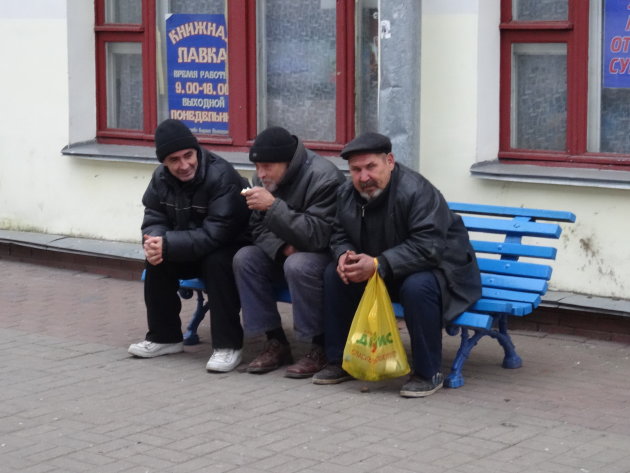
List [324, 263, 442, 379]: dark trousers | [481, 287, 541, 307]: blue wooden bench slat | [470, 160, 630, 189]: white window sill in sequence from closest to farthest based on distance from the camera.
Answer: [324, 263, 442, 379]: dark trousers, [481, 287, 541, 307]: blue wooden bench slat, [470, 160, 630, 189]: white window sill

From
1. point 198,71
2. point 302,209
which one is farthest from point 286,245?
point 198,71

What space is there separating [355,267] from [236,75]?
10.8 feet

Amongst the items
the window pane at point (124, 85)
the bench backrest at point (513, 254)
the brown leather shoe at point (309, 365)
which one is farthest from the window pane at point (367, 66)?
→ the brown leather shoe at point (309, 365)

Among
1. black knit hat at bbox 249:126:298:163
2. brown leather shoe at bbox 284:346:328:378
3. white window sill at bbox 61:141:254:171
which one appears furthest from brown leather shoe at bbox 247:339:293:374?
white window sill at bbox 61:141:254:171

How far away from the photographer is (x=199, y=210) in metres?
7.09

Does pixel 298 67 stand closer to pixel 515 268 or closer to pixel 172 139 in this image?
pixel 172 139

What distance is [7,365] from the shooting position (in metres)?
7.17

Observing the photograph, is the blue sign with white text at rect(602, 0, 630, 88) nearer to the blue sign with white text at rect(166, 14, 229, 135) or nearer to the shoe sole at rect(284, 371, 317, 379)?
the shoe sole at rect(284, 371, 317, 379)

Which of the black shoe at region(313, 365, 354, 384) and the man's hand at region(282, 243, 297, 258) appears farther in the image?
the man's hand at region(282, 243, 297, 258)

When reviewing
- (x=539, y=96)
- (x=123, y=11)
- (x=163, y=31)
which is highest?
(x=123, y=11)

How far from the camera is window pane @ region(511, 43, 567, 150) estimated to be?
26.0 ft

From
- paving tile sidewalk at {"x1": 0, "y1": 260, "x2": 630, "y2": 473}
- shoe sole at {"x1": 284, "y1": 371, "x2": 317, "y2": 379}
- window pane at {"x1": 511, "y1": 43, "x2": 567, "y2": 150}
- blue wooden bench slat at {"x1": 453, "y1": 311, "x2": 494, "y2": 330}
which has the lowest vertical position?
paving tile sidewalk at {"x1": 0, "y1": 260, "x2": 630, "y2": 473}

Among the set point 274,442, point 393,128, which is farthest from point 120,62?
point 274,442

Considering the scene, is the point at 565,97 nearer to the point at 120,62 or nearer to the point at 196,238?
the point at 196,238
